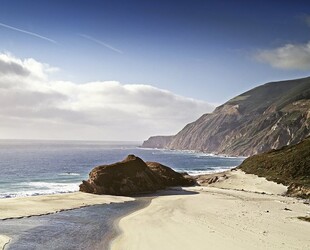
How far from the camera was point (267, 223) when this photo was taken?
3909cm

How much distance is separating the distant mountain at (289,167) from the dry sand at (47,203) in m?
31.3

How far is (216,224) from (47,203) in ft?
89.8

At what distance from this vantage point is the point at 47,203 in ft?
172

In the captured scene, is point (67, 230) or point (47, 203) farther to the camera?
point (47, 203)

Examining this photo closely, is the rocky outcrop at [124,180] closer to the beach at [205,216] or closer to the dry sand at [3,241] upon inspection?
the beach at [205,216]

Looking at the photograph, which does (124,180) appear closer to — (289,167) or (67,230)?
(67,230)

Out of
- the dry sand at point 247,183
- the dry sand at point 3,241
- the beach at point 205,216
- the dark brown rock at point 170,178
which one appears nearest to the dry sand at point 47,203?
the beach at point 205,216

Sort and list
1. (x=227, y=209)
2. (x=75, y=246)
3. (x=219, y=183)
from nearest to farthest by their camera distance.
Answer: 1. (x=75, y=246)
2. (x=227, y=209)
3. (x=219, y=183)

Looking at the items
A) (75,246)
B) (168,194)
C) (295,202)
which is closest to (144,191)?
(168,194)

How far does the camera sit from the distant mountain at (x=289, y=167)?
64062 millimetres

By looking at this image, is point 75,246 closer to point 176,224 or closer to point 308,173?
point 176,224

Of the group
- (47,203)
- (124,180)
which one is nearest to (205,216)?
(47,203)

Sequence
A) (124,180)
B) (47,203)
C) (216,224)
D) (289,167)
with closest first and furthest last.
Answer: (216,224), (47,203), (124,180), (289,167)

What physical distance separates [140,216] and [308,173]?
130 ft
